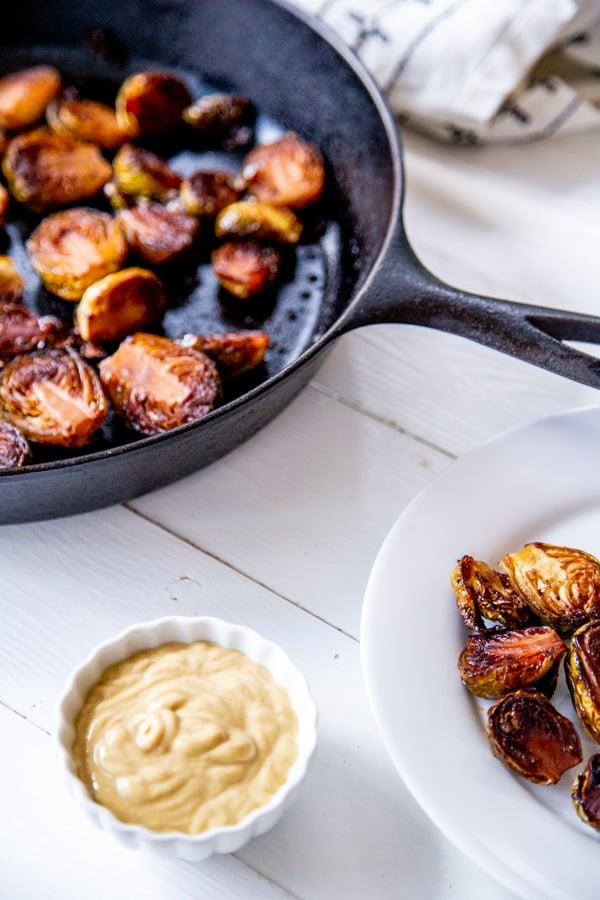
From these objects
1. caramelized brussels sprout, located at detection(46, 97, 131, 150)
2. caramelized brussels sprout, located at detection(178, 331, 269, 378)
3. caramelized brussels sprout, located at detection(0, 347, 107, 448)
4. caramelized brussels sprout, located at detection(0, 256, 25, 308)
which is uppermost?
caramelized brussels sprout, located at detection(178, 331, 269, 378)

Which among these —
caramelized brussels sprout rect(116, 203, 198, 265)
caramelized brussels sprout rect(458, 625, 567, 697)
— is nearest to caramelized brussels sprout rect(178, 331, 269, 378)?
Answer: caramelized brussels sprout rect(116, 203, 198, 265)

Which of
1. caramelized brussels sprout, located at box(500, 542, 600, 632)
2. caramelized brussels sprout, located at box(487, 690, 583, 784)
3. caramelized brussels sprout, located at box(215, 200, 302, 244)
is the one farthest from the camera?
caramelized brussels sprout, located at box(215, 200, 302, 244)

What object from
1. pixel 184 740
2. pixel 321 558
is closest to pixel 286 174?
pixel 321 558

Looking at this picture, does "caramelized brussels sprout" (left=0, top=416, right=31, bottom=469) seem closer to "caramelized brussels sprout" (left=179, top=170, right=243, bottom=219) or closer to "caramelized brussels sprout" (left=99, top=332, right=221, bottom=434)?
"caramelized brussels sprout" (left=99, top=332, right=221, bottom=434)

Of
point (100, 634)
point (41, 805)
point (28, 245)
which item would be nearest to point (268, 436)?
point (100, 634)

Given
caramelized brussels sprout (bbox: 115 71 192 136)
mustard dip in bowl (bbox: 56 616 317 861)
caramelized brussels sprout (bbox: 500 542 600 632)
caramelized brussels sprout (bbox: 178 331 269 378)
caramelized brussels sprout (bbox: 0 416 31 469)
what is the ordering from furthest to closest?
caramelized brussels sprout (bbox: 115 71 192 136), caramelized brussels sprout (bbox: 178 331 269 378), caramelized brussels sprout (bbox: 0 416 31 469), caramelized brussels sprout (bbox: 500 542 600 632), mustard dip in bowl (bbox: 56 616 317 861)

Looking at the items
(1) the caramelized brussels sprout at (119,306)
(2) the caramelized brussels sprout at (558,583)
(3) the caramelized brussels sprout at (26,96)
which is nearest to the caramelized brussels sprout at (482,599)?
(2) the caramelized brussels sprout at (558,583)

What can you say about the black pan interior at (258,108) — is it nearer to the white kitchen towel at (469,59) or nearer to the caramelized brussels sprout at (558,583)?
the white kitchen towel at (469,59)

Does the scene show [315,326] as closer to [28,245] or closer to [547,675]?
[28,245]
